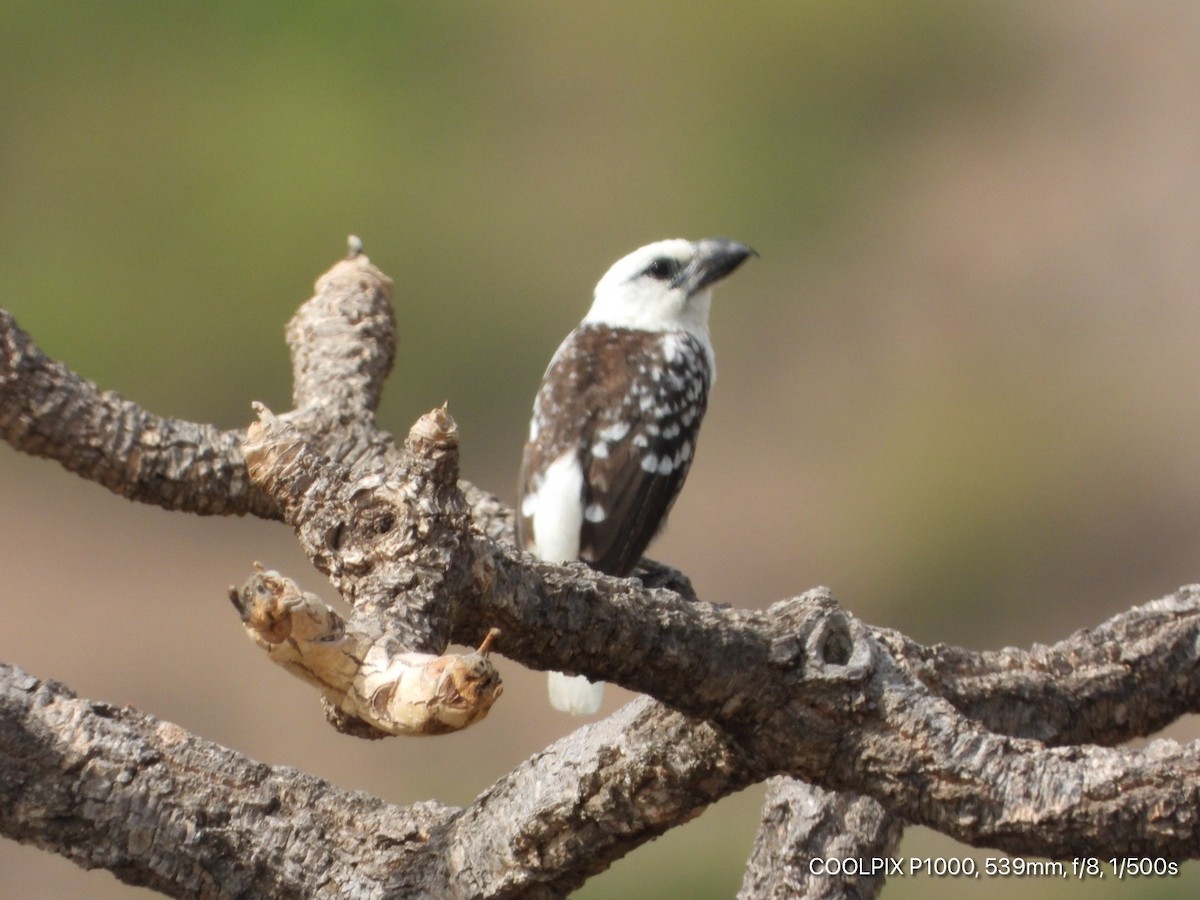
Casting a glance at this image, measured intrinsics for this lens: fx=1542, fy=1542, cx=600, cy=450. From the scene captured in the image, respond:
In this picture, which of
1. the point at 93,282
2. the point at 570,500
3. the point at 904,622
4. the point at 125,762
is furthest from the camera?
the point at 93,282

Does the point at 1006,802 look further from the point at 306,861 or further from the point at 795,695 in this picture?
the point at 306,861

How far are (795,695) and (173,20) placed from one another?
786cm

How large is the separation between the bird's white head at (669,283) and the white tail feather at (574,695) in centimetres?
96

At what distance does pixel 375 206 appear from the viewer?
805 centimetres

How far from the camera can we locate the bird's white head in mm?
3980

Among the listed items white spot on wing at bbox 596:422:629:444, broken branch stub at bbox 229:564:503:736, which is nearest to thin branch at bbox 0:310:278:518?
white spot on wing at bbox 596:422:629:444

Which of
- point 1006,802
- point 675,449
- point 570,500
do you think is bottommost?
point 1006,802

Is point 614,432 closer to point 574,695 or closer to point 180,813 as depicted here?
point 574,695

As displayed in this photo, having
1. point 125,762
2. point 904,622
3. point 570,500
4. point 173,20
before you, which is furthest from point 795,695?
point 173,20

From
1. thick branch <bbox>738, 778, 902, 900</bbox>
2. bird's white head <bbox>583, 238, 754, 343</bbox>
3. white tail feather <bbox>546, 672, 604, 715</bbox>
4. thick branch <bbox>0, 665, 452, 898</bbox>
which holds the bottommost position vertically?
thick branch <bbox>0, 665, 452, 898</bbox>

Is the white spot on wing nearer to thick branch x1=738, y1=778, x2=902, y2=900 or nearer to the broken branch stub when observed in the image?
thick branch x1=738, y1=778, x2=902, y2=900

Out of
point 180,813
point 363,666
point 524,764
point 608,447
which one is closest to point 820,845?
point 524,764

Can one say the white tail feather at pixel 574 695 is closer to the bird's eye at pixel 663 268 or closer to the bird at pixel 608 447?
the bird at pixel 608 447

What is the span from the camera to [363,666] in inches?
54.1
